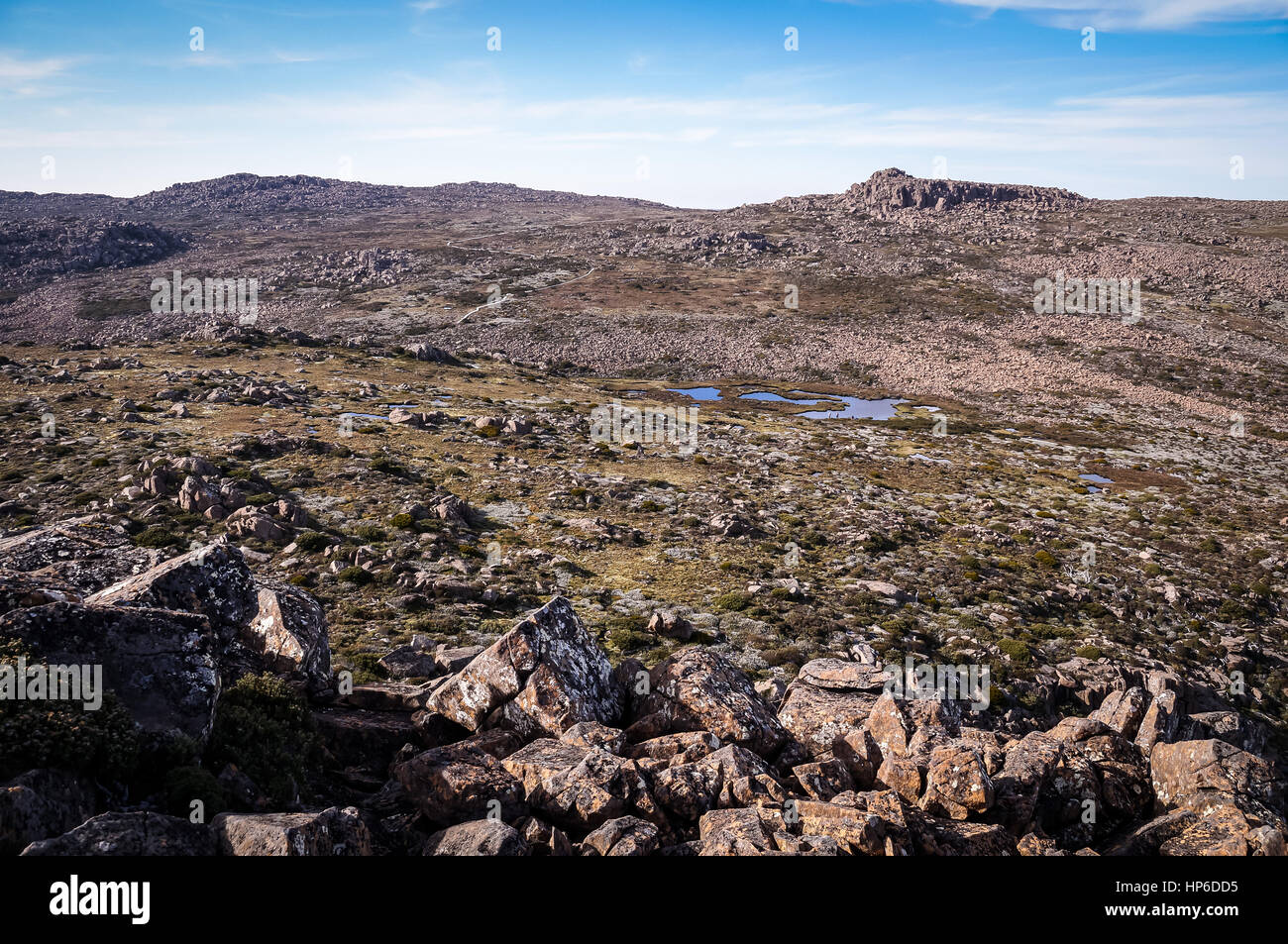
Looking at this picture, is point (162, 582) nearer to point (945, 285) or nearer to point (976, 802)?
point (976, 802)

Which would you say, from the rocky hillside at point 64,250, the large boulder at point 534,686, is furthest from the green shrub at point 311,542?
the rocky hillside at point 64,250

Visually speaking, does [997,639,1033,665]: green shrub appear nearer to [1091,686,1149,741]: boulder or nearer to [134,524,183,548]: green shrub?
[1091,686,1149,741]: boulder

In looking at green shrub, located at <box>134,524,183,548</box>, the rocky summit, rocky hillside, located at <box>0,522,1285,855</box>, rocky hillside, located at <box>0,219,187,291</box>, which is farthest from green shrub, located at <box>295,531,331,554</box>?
rocky hillside, located at <box>0,219,187,291</box>

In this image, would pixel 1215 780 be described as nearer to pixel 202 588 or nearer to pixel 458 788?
pixel 458 788

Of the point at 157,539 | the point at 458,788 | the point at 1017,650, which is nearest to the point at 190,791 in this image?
the point at 458,788

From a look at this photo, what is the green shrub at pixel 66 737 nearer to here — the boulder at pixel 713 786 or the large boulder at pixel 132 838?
the large boulder at pixel 132 838
